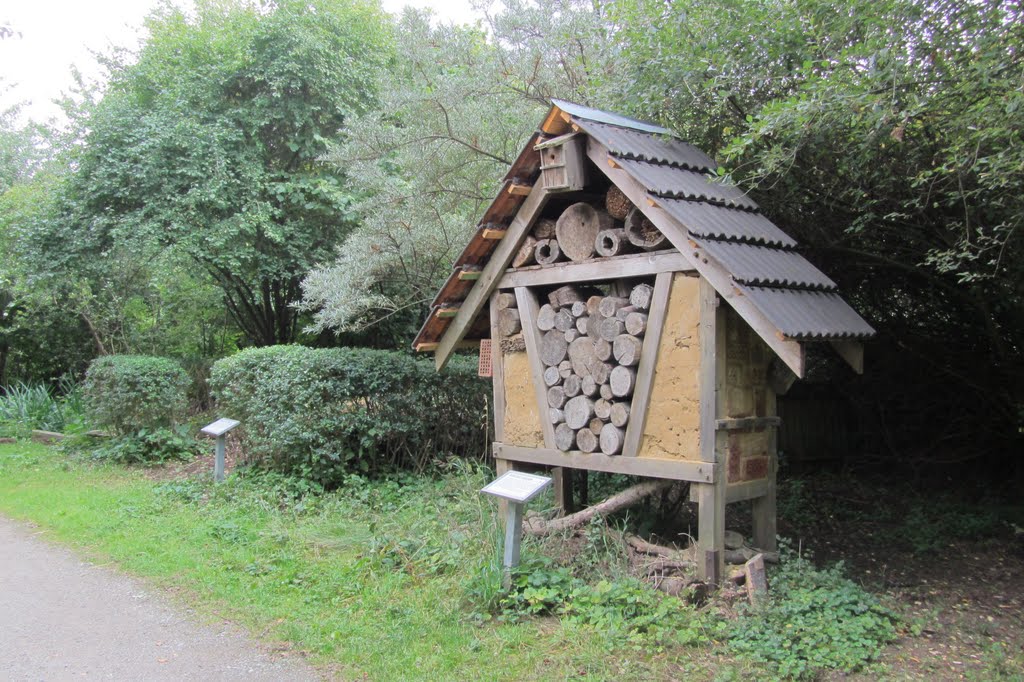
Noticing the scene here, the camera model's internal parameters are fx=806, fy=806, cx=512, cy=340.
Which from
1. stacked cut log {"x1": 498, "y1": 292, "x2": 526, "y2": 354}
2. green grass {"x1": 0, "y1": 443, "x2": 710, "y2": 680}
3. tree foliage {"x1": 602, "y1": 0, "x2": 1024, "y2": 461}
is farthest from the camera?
stacked cut log {"x1": 498, "y1": 292, "x2": 526, "y2": 354}

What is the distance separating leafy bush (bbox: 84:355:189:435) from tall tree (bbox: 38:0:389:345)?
2.09 meters

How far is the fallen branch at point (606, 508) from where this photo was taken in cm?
645

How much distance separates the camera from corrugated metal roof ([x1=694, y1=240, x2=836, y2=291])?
5.27 metres

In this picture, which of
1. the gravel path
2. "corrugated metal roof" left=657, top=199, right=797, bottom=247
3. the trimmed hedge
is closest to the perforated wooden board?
"corrugated metal roof" left=657, top=199, right=797, bottom=247

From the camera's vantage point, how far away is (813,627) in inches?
197

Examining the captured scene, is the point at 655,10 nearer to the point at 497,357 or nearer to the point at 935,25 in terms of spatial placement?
the point at 935,25

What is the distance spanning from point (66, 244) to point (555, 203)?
35.2ft

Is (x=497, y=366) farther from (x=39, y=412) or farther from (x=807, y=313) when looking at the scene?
(x=39, y=412)

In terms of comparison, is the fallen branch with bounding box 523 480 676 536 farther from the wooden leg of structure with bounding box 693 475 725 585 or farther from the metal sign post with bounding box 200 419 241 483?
the metal sign post with bounding box 200 419 241 483

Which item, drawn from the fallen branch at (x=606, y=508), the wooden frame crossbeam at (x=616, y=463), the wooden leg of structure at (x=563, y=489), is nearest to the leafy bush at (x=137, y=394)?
the wooden frame crossbeam at (x=616, y=463)

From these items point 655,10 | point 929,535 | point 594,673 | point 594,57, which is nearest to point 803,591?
point 594,673

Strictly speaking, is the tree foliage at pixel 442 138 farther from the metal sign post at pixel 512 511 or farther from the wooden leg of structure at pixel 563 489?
the metal sign post at pixel 512 511

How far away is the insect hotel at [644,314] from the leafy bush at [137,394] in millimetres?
7159

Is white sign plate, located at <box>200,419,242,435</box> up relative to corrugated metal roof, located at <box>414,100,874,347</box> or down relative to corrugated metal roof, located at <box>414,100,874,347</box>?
down
